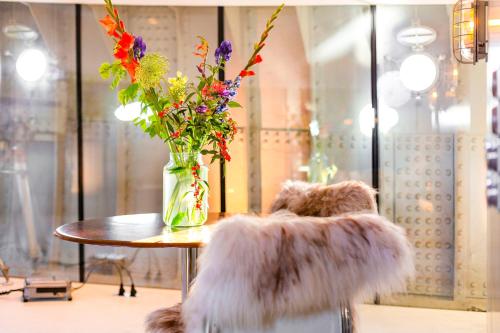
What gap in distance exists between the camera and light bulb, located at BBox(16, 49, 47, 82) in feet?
16.7

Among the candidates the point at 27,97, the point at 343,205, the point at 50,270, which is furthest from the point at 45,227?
the point at 343,205

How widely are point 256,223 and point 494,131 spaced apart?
1287mm

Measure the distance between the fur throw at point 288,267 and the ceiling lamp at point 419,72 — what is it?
3.04 meters

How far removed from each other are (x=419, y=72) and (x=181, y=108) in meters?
2.41

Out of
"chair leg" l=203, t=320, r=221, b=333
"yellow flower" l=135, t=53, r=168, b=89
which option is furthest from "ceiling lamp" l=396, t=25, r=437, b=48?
"chair leg" l=203, t=320, r=221, b=333

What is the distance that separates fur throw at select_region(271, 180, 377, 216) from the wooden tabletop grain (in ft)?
1.21

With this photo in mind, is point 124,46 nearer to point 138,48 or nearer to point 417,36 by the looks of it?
point 138,48

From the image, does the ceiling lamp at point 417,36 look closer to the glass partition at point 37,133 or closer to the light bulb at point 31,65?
the glass partition at point 37,133

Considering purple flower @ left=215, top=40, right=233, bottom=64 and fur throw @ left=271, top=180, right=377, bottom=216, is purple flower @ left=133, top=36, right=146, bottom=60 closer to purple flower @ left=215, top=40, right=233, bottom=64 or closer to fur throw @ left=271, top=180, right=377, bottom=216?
purple flower @ left=215, top=40, right=233, bottom=64

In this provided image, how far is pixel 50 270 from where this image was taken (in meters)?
5.12

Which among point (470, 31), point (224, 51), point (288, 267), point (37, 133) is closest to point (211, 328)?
point (288, 267)

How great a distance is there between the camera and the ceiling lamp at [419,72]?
444cm

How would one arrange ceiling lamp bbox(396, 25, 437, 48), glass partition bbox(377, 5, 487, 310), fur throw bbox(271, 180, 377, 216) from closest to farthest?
fur throw bbox(271, 180, 377, 216), glass partition bbox(377, 5, 487, 310), ceiling lamp bbox(396, 25, 437, 48)

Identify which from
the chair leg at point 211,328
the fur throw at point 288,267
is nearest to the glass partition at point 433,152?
A: the fur throw at point 288,267
